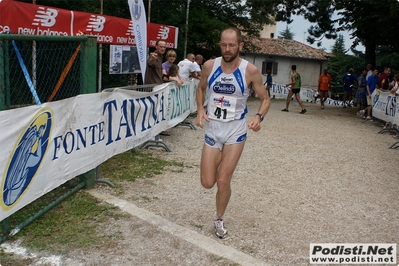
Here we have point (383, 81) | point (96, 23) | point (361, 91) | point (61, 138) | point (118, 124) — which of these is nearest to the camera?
point (61, 138)

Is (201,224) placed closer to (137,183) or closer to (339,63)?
(137,183)

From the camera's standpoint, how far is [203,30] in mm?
23938

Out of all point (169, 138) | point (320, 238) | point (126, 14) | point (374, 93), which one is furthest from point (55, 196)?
point (126, 14)

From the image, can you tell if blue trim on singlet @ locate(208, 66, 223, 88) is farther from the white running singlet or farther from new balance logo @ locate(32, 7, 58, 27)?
new balance logo @ locate(32, 7, 58, 27)

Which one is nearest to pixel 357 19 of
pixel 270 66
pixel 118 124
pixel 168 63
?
pixel 168 63

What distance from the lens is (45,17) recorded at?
33.8 ft

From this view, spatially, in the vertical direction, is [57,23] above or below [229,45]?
above

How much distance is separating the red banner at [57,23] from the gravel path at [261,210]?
13.7 feet

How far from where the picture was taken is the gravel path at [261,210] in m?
4.09

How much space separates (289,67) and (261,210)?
46.5 meters

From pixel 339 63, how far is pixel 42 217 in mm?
52746

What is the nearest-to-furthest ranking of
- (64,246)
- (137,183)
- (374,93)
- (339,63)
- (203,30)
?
(64,246)
(137,183)
(374,93)
(203,30)
(339,63)

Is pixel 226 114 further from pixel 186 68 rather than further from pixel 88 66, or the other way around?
pixel 186 68

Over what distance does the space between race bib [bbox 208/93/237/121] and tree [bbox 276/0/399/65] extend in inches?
486
